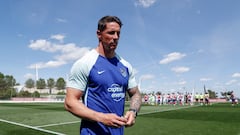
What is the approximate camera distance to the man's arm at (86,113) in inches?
84.2

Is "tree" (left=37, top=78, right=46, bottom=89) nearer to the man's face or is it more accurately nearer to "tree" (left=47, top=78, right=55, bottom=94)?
"tree" (left=47, top=78, right=55, bottom=94)

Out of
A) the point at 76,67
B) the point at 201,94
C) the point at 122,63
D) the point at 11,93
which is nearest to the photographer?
the point at 76,67

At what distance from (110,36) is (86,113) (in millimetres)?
652

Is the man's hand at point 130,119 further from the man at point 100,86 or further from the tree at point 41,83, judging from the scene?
the tree at point 41,83

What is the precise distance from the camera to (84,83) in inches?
91.7

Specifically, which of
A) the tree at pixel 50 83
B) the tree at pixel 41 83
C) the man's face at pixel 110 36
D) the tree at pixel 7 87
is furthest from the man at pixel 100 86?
the tree at pixel 50 83

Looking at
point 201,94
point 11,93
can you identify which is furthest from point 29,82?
point 201,94

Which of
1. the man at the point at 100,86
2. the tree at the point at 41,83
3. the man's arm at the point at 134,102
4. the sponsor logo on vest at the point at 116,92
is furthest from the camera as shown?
the tree at the point at 41,83

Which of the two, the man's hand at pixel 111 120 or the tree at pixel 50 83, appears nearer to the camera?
the man's hand at pixel 111 120

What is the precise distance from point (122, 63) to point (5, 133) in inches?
328

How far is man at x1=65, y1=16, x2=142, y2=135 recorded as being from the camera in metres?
2.26

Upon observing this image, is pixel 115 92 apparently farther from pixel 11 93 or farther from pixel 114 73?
pixel 11 93

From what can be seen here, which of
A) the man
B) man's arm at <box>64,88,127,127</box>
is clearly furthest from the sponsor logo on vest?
man's arm at <box>64,88,127,127</box>

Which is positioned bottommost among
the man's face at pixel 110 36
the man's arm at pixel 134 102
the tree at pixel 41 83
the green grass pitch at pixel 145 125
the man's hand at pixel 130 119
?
the green grass pitch at pixel 145 125
